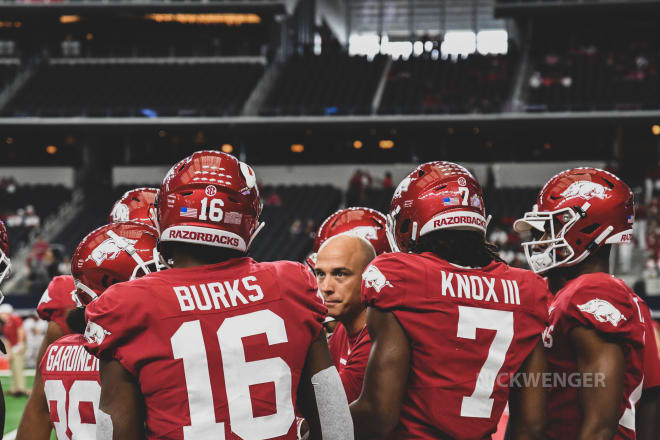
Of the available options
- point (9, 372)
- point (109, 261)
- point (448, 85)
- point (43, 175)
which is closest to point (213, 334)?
point (109, 261)

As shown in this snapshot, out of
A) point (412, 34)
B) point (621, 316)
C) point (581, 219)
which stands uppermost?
point (581, 219)

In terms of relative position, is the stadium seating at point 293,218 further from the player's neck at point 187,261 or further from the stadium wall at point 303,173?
the player's neck at point 187,261

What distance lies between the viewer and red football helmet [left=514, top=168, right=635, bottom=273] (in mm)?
3236

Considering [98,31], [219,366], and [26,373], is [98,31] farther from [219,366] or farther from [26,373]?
[219,366]


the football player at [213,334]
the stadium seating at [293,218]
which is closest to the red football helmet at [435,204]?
the football player at [213,334]

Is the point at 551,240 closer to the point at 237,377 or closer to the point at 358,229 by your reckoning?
the point at 358,229

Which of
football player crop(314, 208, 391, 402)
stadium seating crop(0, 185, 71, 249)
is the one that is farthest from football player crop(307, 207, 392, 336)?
stadium seating crop(0, 185, 71, 249)

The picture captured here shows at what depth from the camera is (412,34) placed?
1145 inches

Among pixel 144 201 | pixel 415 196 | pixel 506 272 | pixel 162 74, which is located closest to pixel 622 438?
pixel 506 272

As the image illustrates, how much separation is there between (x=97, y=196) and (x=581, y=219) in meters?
24.1

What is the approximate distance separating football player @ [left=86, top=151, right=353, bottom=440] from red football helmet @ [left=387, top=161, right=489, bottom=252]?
59 centimetres

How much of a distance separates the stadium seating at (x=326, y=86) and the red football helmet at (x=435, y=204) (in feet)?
72.8

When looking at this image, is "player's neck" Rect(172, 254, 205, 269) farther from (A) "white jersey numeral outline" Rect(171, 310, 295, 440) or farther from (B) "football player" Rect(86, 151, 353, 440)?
(A) "white jersey numeral outline" Rect(171, 310, 295, 440)

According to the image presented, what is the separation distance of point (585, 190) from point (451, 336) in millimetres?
910
